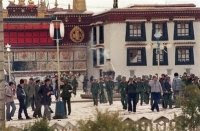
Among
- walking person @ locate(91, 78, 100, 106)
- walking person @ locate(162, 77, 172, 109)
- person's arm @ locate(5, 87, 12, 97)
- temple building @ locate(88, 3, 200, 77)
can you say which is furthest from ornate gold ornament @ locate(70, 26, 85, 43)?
person's arm @ locate(5, 87, 12, 97)

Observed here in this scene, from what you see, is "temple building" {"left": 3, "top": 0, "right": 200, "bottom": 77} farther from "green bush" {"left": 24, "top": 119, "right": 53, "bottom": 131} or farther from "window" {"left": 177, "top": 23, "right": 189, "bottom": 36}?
"green bush" {"left": 24, "top": 119, "right": 53, "bottom": 131}

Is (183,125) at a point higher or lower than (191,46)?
lower

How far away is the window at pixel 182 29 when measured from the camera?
4869 cm

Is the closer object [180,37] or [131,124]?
[131,124]

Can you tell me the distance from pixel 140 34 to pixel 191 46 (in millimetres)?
4045

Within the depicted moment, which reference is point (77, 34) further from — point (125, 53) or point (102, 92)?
point (102, 92)

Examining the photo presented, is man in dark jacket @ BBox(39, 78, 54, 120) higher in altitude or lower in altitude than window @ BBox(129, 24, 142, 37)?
lower

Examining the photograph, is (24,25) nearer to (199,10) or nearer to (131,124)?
(199,10)

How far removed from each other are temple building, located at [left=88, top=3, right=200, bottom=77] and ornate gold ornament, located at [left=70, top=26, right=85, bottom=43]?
420 centimetres

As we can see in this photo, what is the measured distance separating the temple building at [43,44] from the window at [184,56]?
28.9 feet

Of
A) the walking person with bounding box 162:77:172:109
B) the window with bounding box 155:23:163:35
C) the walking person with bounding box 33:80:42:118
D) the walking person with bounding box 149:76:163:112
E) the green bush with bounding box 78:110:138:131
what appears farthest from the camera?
the window with bounding box 155:23:163:35

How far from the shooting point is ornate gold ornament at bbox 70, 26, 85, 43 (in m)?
53.5

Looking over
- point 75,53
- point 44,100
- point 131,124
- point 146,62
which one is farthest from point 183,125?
point 75,53

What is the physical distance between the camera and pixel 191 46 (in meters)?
48.3
